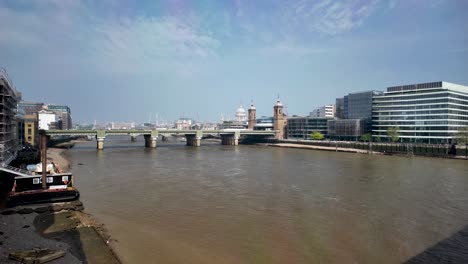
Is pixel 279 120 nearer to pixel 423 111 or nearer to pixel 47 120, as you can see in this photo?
pixel 423 111

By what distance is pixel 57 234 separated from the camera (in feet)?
78.6

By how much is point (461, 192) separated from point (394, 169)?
22460mm

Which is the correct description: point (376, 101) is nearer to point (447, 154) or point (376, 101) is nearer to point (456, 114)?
point (456, 114)

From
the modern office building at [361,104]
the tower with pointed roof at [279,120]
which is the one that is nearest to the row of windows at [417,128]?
the modern office building at [361,104]

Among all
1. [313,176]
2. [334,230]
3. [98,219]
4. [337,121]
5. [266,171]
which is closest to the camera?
[334,230]

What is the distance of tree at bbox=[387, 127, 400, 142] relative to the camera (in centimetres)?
11384

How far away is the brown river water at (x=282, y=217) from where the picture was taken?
2220 centimetres

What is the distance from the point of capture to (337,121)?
145625 millimetres

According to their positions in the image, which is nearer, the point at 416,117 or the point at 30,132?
the point at 30,132

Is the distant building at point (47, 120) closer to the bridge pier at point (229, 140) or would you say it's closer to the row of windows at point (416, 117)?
the bridge pier at point (229, 140)

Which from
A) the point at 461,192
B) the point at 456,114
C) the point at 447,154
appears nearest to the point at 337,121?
the point at 456,114

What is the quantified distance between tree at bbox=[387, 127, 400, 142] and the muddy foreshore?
361 ft

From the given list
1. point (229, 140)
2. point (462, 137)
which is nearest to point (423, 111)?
point (462, 137)

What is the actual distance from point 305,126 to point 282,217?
451 ft
